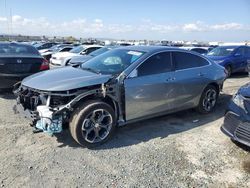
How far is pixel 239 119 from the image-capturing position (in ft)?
15.2

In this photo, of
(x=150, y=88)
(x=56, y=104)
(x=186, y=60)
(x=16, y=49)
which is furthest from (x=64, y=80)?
(x=16, y=49)

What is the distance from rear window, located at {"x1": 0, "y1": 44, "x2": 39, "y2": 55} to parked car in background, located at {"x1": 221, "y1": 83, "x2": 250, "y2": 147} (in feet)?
19.8

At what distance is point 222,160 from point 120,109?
184cm

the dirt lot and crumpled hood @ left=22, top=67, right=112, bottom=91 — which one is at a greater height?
crumpled hood @ left=22, top=67, right=112, bottom=91

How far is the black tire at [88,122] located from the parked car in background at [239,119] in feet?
6.35

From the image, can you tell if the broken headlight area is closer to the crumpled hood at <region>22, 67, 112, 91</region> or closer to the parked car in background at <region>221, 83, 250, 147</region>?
the crumpled hood at <region>22, 67, 112, 91</region>

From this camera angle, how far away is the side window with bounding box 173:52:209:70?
602cm

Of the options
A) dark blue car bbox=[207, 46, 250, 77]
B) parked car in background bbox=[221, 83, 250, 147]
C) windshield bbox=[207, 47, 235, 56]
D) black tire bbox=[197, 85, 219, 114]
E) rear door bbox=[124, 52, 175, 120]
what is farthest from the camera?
windshield bbox=[207, 47, 235, 56]

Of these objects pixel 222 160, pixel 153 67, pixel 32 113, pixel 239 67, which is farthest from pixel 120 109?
pixel 239 67

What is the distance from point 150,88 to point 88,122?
136 cm

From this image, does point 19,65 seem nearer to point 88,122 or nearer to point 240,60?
point 88,122

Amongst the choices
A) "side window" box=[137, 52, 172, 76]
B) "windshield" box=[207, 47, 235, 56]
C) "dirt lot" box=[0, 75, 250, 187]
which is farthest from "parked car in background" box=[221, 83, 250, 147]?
"windshield" box=[207, 47, 235, 56]

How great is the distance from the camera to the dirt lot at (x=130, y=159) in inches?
150

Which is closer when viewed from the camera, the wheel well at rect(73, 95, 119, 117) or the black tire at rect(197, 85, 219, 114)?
the wheel well at rect(73, 95, 119, 117)
